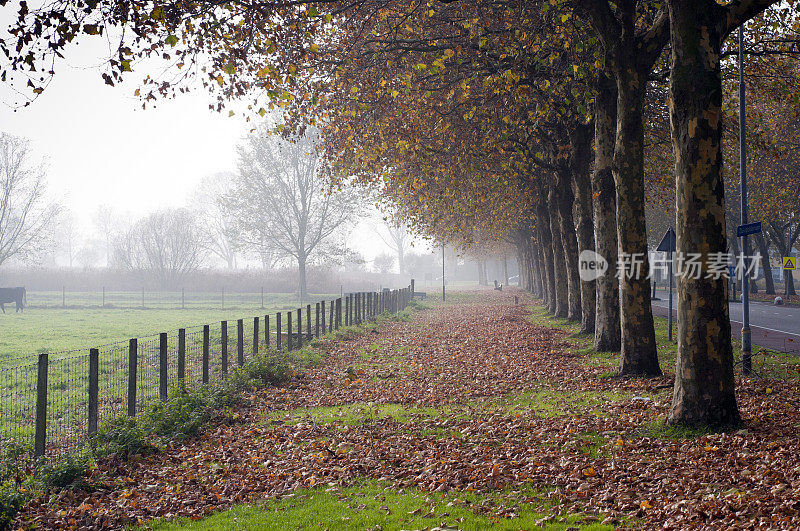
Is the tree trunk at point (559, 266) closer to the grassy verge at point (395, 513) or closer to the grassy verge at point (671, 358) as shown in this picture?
the grassy verge at point (671, 358)

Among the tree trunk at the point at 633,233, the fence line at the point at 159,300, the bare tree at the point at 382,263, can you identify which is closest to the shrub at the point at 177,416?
the tree trunk at the point at 633,233

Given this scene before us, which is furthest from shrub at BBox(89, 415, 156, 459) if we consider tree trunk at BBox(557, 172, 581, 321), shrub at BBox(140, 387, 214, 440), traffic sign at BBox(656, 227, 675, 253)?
tree trunk at BBox(557, 172, 581, 321)

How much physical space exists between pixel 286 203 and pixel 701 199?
47729 millimetres

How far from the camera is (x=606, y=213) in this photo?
1480 centimetres

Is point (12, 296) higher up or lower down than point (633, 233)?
lower down

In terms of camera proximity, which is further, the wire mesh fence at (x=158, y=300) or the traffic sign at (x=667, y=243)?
the wire mesh fence at (x=158, y=300)

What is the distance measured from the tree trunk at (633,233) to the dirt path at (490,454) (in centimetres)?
73

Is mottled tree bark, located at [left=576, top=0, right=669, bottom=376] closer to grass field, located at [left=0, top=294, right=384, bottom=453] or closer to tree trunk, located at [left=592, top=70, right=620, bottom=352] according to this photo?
tree trunk, located at [left=592, top=70, right=620, bottom=352]

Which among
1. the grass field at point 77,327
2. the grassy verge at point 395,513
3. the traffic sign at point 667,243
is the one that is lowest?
the grassy verge at point 395,513

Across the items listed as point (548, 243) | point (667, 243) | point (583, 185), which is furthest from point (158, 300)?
point (667, 243)

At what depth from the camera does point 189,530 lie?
6.21 meters

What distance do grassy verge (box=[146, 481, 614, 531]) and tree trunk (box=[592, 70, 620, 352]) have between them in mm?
9068

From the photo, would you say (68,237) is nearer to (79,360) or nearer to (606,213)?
(79,360)

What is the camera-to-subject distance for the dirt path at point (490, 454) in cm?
605
